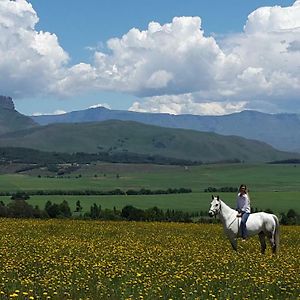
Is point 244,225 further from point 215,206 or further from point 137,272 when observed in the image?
point 137,272

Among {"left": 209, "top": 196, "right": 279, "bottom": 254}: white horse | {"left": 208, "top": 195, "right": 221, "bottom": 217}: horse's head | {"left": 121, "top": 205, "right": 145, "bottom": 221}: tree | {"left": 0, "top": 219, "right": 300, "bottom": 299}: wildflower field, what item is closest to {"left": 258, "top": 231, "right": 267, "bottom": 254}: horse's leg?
{"left": 209, "top": 196, "right": 279, "bottom": 254}: white horse

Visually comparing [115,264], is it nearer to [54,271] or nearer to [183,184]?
[54,271]

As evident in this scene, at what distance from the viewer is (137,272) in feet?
51.5

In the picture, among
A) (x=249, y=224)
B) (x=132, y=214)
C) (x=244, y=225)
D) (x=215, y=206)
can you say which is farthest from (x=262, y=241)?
(x=132, y=214)

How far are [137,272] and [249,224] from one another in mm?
9256

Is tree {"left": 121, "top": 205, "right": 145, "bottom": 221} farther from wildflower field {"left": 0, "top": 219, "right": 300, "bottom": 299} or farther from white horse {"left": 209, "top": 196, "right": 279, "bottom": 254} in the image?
white horse {"left": 209, "top": 196, "right": 279, "bottom": 254}

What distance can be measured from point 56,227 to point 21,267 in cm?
1725

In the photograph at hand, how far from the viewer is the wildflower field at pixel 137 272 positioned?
12.8m

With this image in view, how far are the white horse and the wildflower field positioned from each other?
642 mm

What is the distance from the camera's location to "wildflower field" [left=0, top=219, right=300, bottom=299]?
12.8m

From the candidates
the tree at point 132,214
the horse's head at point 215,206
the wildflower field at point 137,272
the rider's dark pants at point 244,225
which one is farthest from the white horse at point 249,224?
the tree at point 132,214

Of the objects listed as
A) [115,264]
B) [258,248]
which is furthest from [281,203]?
[115,264]

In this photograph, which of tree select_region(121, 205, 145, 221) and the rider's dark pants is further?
tree select_region(121, 205, 145, 221)

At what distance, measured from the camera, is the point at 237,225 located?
931 inches
